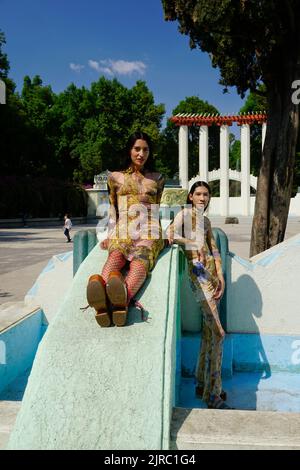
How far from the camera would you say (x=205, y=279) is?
312 centimetres

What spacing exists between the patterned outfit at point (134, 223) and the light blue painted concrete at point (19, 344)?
120cm

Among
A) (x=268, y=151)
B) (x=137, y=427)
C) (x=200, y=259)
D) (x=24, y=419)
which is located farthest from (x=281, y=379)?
(x=268, y=151)

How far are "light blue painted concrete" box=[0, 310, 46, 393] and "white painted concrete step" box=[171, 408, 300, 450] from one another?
179 cm

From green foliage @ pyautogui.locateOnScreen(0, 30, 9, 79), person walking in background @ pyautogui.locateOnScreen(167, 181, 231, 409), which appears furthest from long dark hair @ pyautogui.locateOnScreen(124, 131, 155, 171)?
green foliage @ pyautogui.locateOnScreen(0, 30, 9, 79)

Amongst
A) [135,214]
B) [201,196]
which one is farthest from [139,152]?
[201,196]

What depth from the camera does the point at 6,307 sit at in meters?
4.24

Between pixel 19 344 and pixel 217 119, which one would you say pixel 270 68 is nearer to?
pixel 19 344

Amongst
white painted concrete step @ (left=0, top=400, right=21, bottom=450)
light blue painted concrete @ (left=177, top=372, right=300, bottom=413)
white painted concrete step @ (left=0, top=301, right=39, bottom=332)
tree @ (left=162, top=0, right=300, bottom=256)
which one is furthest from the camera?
tree @ (left=162, top=0, right=300, bottom=256)

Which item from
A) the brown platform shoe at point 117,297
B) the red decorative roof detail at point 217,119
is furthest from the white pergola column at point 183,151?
the brown platform shoe at point 117,297

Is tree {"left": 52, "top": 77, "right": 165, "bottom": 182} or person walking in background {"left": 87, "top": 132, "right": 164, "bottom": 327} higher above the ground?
tree {"left": 52, "top": 77, "right": 165, "bottom": 182}

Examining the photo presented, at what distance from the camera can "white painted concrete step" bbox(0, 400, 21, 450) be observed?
2.07 m

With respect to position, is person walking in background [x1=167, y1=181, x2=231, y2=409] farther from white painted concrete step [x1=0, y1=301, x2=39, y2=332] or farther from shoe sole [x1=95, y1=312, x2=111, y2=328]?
white painted concrete step [x1=0, y1=301, x2=39, y2=332]
